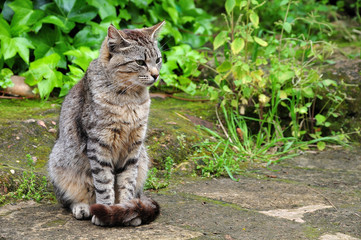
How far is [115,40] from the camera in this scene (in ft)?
10.00

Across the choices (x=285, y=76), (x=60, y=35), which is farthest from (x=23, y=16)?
(x=285, y=76)

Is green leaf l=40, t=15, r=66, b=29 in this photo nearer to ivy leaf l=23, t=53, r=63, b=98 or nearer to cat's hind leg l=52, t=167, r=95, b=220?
ivy leaf l=23, t=53, r=63, b=98

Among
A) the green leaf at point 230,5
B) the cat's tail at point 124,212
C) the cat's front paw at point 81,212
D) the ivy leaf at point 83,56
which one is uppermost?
the green leaf at point 230,5

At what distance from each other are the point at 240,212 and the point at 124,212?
33.1 inches

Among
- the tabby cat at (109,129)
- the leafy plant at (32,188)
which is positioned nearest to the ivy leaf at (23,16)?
the leafy plant at (32,188)

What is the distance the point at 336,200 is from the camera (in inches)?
135

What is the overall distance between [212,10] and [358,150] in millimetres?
5599

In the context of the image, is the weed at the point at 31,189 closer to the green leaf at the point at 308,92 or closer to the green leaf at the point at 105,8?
the green leaf at the point at 105,8

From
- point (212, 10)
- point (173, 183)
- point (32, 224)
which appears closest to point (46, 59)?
point (173, 183)

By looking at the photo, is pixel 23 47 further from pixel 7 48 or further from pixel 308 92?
pixel 308 92

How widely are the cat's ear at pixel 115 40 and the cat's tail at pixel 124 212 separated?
3.41ft

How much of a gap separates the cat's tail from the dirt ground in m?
0.05

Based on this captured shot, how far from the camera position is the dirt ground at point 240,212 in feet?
8.75

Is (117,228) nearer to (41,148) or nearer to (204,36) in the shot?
(41,148)
